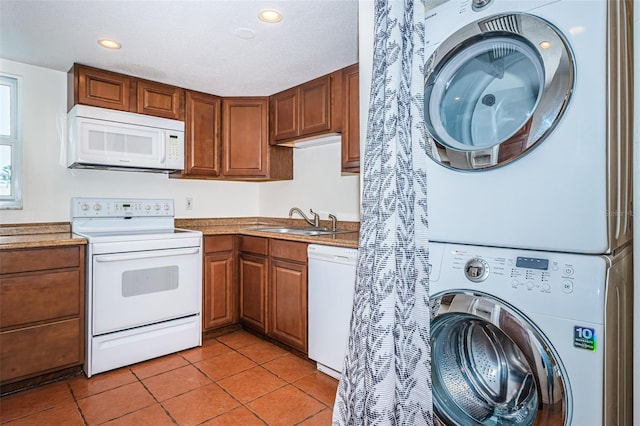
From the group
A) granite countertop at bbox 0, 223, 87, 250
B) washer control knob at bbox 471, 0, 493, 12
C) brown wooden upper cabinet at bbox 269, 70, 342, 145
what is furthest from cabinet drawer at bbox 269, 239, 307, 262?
washer control knob at bbox 471, 0, 493, 12

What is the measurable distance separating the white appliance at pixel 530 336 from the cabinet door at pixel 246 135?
2390 millimetres

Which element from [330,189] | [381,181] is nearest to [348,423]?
[381,181]

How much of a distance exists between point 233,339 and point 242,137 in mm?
1768

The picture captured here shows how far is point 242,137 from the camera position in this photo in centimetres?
337

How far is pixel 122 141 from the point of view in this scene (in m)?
2.75

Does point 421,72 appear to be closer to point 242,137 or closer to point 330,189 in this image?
point 330,189

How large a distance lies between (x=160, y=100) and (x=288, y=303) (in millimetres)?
1932

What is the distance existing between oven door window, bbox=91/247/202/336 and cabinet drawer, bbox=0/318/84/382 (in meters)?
0.15

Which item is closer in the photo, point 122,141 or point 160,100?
point 122,141

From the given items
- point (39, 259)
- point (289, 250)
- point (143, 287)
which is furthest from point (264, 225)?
point (39, 259)

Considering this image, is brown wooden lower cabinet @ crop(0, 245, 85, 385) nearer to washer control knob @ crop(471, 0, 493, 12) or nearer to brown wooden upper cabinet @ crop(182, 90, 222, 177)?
brown wooden upper cabinet @ crop(182, 90, 222, 177)

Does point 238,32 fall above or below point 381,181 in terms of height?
above

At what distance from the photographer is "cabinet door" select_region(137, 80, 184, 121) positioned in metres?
2.88

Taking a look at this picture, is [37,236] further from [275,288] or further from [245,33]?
[245,33]
